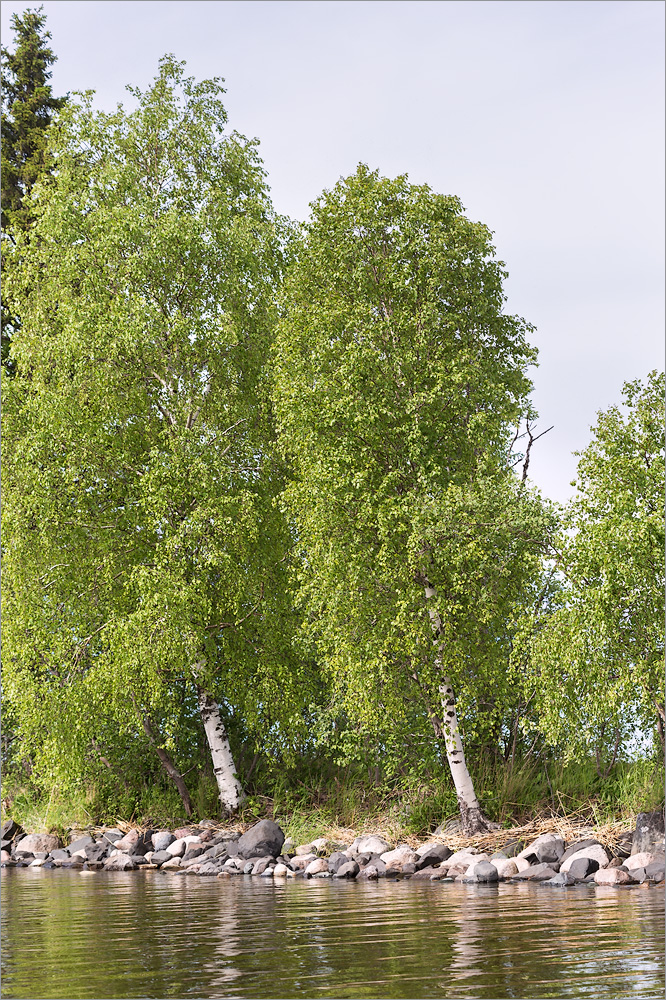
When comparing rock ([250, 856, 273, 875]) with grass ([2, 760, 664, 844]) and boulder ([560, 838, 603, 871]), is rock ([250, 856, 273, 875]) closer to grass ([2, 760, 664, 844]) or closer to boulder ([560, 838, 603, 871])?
grass ([2, 760, 664, 844])

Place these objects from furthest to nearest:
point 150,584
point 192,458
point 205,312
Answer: point 205,312, point 192,458, point 150,584

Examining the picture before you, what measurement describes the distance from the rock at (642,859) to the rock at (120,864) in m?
10.6

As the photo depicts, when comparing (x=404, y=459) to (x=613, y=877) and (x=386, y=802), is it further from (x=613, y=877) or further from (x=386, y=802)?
(x=613, y=877)

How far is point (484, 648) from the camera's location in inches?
770

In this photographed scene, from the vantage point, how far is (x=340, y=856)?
18531 mm

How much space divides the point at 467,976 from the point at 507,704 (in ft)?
37.1

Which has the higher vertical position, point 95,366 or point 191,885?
point 95,366

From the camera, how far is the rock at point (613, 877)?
579 inches

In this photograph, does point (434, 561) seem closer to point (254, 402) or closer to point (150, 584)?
point (150, 584)

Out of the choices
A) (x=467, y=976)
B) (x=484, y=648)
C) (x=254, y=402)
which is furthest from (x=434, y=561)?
(x=467, y=976)

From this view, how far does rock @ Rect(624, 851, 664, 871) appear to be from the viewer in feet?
49.7

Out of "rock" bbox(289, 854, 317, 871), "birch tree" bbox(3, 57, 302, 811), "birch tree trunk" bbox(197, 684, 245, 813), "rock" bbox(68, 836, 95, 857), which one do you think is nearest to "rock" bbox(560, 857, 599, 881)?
"rock" bbox(289, 854, 317, 871)

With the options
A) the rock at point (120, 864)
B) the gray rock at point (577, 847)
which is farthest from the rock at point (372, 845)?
the rock at point (120, 864)

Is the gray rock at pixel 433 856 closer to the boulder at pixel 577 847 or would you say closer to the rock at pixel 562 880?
the boulder at pixel 577 847
